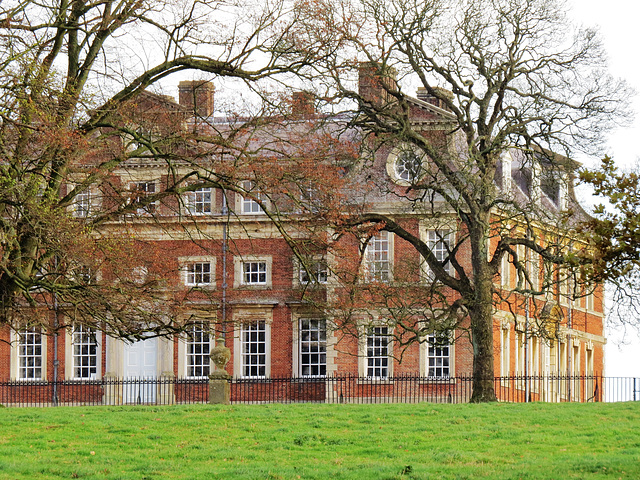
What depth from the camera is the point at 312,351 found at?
42.0 metres

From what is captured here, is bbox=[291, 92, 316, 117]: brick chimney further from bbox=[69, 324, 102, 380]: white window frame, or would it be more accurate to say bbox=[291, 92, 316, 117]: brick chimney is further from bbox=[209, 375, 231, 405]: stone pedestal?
bbox=[69, 324, 102, 380]: white window frame

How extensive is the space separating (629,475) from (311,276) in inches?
361

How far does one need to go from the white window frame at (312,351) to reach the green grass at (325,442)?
15.5 meters

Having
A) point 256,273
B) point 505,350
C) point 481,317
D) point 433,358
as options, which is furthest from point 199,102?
point 505,350

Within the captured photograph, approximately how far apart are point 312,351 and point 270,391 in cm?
225

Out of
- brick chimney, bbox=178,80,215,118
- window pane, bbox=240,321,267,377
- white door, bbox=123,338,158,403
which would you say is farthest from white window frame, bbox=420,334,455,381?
brick chimney, bbox=178,80,215,118

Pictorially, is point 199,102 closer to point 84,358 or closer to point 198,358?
point 198,358

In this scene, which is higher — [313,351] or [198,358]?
[313,351]

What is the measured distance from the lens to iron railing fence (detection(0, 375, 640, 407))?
129 feet

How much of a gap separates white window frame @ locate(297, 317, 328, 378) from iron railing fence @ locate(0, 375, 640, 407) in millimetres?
666

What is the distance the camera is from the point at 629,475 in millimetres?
15852

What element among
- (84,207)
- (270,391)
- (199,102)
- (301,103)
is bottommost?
(270,391)

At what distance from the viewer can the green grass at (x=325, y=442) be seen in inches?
657

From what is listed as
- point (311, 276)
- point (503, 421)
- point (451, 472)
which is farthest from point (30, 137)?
point (503, 421)
